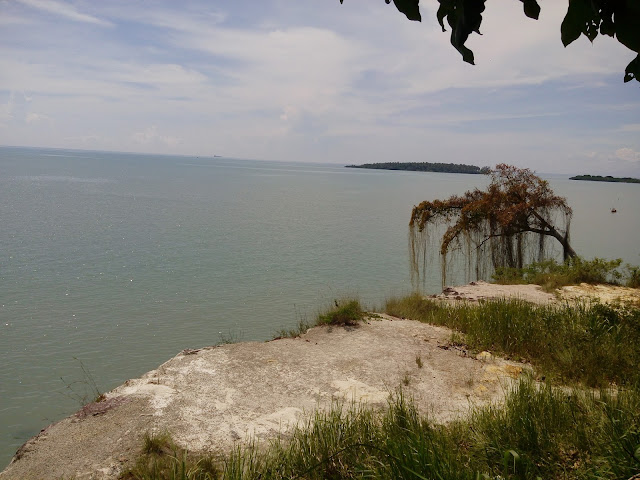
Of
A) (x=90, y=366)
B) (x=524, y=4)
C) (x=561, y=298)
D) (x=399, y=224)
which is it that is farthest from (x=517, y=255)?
(x=399, y=224)

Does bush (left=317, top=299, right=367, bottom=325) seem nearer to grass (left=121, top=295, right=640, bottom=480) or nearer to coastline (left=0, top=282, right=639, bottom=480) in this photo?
coastline (left=0, top=282, right=639, bottom=480)

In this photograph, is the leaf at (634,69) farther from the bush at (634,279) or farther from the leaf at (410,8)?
the bush at (634,279)

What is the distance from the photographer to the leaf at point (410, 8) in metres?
2.11

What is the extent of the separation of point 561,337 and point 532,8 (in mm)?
7978

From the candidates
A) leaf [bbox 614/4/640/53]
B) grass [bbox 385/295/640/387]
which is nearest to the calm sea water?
grass [bbox 385/295/640/387]

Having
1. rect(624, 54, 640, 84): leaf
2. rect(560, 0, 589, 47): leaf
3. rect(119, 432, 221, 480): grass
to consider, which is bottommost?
rect(119, 432, 221, 480): grass

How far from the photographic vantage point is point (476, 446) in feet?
15.6

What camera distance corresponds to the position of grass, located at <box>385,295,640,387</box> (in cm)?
745

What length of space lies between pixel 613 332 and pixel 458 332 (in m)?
2.86

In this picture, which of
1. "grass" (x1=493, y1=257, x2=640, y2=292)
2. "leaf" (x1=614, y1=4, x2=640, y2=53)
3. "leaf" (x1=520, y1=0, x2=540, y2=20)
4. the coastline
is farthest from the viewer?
"grass" (x1=493, y1=257, x2=640, y2=292)

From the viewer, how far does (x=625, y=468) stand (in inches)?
152

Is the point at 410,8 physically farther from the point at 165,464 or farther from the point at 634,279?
the point at 634,279

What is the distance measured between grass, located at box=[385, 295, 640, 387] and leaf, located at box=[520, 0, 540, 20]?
19.6ft

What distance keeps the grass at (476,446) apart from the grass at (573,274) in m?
11.1
